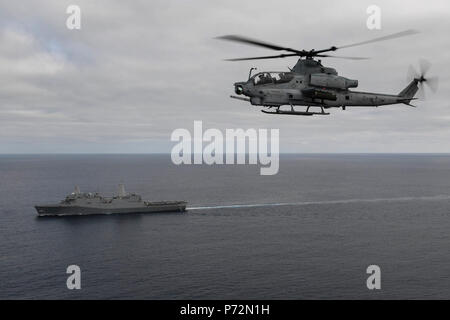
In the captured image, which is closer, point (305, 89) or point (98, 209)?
point (305, 89)

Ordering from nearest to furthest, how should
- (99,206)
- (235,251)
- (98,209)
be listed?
(235,251) → (98,209) → (99,206)

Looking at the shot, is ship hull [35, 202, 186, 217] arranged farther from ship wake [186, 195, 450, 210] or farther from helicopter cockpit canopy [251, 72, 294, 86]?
helicopter cockpit canopy [251, 72, 294, 86]

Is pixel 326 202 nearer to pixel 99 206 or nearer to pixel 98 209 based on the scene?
pixel 99 206

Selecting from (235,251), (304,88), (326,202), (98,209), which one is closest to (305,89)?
(304,88)

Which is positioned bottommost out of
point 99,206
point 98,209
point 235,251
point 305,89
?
point 235,251

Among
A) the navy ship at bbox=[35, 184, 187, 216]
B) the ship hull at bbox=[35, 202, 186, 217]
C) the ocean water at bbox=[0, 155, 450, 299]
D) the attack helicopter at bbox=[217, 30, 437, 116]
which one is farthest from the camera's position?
the navy ship at bbox=[35, 184, 187, 216]

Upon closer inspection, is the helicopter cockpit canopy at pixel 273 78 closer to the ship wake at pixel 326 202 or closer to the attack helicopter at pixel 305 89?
the attack helicopter at pixel 305 89

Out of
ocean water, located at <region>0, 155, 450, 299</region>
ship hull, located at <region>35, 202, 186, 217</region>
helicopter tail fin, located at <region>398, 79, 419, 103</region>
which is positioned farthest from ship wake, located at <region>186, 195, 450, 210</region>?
helicopter tail fin, located at <region>398, 79, 419, 103</region>

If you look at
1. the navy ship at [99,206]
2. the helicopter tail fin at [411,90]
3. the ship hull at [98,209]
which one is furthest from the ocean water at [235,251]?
the helicopter tail fin at [411,90]
